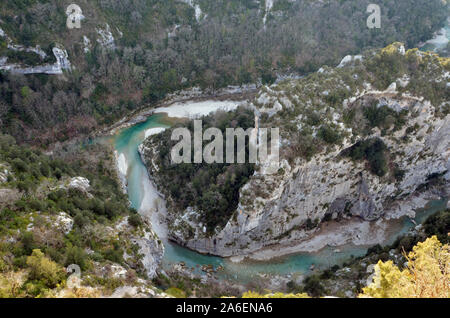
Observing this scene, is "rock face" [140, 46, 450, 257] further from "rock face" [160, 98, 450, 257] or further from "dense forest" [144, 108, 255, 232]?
"dense forest" [144, 108, 255, 232]

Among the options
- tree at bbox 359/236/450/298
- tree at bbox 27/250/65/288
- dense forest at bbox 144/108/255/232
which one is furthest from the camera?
dense forest at bbox 144/108/255/232

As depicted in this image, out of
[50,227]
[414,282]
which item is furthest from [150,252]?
[414,282]

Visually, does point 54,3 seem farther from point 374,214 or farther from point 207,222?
point 374,214

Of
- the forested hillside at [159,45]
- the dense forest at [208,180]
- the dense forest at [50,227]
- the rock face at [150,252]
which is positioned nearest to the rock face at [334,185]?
the dense forest at [208,180]

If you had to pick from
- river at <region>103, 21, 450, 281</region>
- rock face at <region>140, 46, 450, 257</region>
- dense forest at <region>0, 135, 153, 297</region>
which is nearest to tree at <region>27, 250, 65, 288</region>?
dense forest at <region>0, 135, 153, 297</region>

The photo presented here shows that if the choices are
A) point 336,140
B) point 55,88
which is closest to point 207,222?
point 336,140

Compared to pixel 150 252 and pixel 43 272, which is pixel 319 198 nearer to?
pixel 150 252

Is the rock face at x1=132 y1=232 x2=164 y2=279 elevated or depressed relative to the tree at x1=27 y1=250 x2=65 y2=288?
depressed

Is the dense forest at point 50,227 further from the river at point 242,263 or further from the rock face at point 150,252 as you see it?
the river at point 242,263
